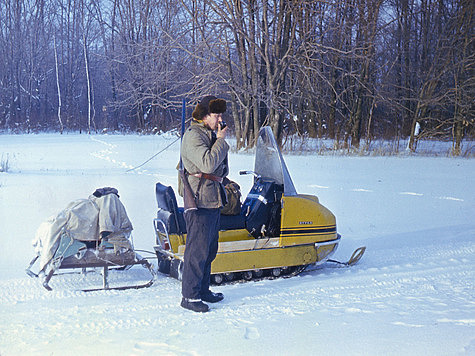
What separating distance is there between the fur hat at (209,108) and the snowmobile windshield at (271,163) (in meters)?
1.14

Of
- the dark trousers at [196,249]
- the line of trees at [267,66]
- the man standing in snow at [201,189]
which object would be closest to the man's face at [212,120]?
the man standing in snow at [201,189]

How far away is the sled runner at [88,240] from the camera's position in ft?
14.2

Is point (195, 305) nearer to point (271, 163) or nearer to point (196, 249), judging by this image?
point (196, 249)

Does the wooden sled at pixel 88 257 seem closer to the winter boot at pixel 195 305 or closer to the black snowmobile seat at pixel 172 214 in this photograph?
the black snowmobile seat at pixel 172 214

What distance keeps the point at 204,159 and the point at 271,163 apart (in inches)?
56.3

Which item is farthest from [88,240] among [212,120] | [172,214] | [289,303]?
[289,303]

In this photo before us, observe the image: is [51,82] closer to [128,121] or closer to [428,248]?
[128,121]

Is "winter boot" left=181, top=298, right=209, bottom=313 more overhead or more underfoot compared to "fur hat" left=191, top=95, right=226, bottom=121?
more underfoot

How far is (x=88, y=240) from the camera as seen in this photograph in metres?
4.46

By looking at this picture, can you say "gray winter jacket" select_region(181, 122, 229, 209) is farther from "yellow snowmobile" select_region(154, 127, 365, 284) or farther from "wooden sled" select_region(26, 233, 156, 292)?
"wooden sled" select_region(26, 233, 156, 292)

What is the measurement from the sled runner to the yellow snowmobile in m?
0.40

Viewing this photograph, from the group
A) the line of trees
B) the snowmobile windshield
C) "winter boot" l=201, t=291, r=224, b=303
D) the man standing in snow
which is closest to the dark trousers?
the man standing in snow

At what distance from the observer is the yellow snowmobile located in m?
4.73

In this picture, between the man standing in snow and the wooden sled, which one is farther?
the wooden sled
